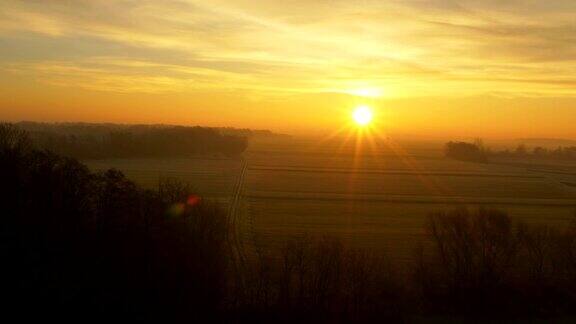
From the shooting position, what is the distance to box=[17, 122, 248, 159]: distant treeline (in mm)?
82125

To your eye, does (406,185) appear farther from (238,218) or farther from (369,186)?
(238,218)

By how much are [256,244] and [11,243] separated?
14.9 m

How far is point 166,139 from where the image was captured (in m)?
102

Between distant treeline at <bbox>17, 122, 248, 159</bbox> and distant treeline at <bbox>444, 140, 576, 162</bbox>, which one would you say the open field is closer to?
distant treeline at <bbox>17, 122, 248, 159</bbox>

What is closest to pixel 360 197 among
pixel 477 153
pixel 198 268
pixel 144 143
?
pixel 198 268

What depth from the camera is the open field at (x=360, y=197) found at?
34.2 m

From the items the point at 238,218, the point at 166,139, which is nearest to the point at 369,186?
the point at 238,218

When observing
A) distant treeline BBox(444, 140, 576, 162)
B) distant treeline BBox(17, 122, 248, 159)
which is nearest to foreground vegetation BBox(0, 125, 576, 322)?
distant treeline BBox(17, 122, 248, 159)

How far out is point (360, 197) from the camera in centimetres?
5172

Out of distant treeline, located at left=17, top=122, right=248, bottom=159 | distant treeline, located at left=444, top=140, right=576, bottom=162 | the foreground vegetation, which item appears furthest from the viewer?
distant treeline, located at left=444, top=140, right=576, bottom=162

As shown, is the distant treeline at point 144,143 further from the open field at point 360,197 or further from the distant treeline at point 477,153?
the distant treeline at point 477,153

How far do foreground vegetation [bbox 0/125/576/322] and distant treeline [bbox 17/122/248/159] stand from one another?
177ft

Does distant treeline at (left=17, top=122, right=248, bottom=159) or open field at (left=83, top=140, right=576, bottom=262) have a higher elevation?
distant treeline at (left=17, top=122, right=248, bottom=159)

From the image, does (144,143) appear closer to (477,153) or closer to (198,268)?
(477,153)
